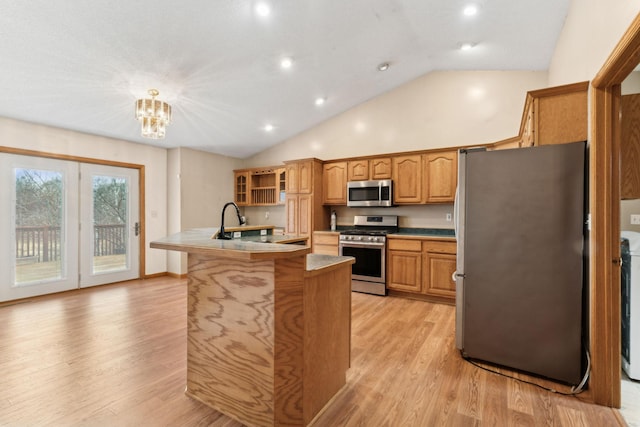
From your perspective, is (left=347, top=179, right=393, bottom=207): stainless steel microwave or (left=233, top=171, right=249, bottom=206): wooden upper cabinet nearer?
(left=347, top=179, right=393, bottom=207): stainless steel microwave

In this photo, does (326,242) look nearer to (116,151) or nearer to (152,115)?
(152,115)

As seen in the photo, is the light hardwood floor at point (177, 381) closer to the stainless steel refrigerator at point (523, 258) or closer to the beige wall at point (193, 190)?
the stainless steel refrigerator at point (523, 258)

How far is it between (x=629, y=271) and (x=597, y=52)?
1538 mm

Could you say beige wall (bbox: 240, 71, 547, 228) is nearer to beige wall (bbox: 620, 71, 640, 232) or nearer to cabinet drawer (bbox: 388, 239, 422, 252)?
cabinet drawer (bbox: 388, 239, 422, 252)

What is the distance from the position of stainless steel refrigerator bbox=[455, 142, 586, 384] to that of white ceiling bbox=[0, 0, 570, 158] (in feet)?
5.17

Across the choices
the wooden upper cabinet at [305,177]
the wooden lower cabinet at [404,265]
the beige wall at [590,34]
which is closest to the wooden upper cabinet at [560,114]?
the beige wall at [590,34]

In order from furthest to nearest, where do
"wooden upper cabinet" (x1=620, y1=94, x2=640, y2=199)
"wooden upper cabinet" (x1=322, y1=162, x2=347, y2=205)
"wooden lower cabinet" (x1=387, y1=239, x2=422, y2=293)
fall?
"wooden upper cabinet" (x1=322, y1=162, x2=347, y2=205)
"wooden lower cabinet" (x1=387, y1=239, x2=422, y2=293)
"wooden upper cabinet" (x1=620, y1=94, x2=640, y2=199)

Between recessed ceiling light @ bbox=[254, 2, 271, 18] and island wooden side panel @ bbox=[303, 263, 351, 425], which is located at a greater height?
recessed ceiling light @ bbox=[254, 2, 271, 18]

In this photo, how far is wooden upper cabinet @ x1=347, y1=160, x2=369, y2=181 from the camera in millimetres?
4840

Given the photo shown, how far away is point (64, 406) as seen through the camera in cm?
181

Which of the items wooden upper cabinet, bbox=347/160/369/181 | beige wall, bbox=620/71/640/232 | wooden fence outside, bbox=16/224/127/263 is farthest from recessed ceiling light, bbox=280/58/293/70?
wooden fence outside, bbox=16/224/127/263

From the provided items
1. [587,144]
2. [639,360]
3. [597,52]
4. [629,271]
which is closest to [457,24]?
[597,52]

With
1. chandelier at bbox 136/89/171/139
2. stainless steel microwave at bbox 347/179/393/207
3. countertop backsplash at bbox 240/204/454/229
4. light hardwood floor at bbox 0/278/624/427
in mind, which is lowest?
light hardwood floor at bbox 0/278/624/427

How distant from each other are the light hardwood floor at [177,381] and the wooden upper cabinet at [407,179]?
1.79 m
